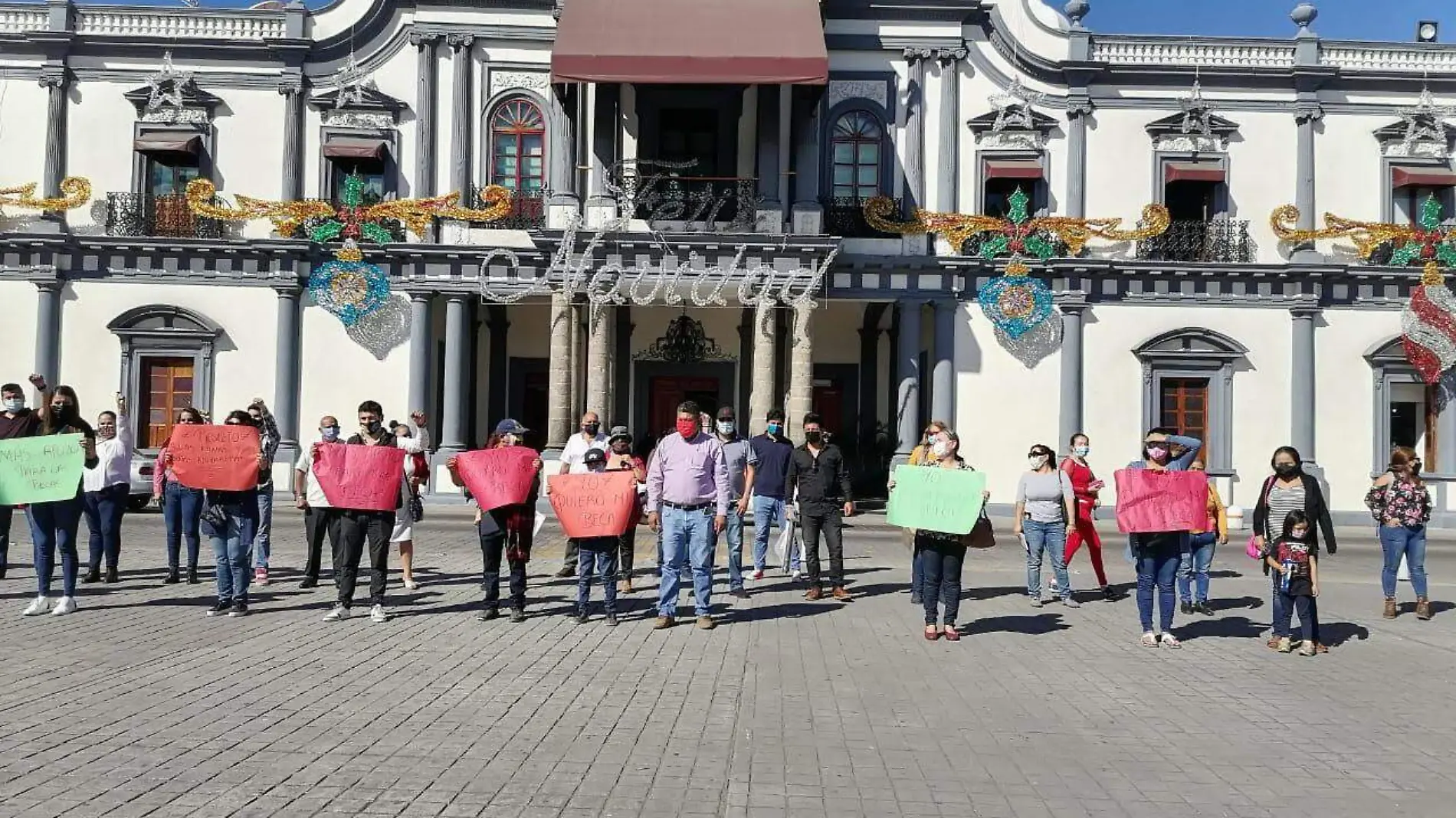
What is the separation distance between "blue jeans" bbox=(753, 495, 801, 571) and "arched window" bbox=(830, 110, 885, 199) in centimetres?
1232

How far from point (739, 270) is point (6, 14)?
16630 millimetres

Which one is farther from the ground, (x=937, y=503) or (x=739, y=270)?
(x=739, y=270)

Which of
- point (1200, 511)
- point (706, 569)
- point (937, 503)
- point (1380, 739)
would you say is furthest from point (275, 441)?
point (1380, 739)

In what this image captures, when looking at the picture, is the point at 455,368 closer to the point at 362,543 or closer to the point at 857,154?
the point at 857,154

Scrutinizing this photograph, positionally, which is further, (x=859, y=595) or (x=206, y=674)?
(x=859, y=595)

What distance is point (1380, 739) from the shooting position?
19.2 feet

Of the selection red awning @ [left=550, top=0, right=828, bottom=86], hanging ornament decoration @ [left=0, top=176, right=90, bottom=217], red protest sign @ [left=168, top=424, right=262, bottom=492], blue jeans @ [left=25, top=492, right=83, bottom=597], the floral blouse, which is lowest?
blue jeans @ [left=25, top=492, right=83, bottom=597]

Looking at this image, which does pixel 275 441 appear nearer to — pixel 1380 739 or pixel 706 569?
pixel 706 569

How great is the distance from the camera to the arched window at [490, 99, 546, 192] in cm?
2273

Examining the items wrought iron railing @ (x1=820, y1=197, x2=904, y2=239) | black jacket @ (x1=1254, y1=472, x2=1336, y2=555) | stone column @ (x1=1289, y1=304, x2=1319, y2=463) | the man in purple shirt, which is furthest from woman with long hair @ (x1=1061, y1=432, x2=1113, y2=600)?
stone column @ (x1=1289, y1=304, x2=1319, y2=463)

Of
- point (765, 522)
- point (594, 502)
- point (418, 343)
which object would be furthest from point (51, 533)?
point (418, 343)

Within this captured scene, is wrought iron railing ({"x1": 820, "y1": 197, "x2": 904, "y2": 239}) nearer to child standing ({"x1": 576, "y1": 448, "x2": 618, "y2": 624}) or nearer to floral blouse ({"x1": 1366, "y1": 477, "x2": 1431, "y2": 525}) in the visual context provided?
floral blouse ({"x1": 1366, "y1": 477, "x2": 1431, "y2": 525})

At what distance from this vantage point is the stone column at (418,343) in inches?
887

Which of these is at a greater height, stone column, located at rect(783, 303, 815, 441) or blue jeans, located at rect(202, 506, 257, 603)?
stone column, located at rect(783, 303, 815, 441)
